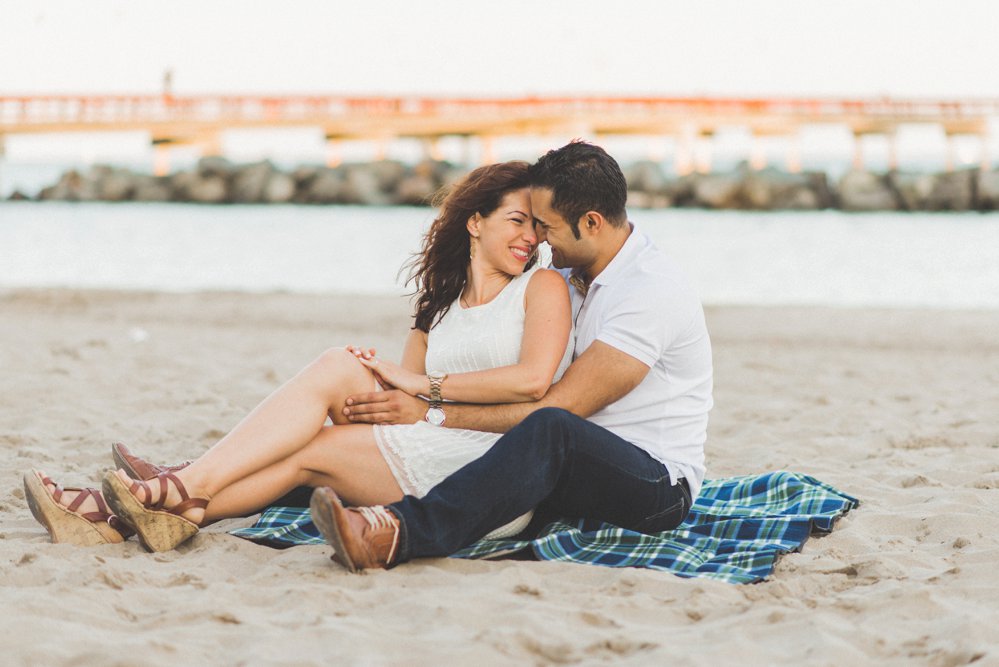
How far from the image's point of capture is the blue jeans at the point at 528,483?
273 centimetres

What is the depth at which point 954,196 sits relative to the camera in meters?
32.1

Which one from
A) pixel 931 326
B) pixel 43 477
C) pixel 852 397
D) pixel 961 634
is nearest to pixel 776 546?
pixel 961 634

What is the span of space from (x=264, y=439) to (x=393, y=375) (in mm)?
430

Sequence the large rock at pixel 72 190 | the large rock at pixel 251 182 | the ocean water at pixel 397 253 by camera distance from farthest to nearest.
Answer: the large rock at pixel 72 190 < the large rock at pixel 251 182 < the ocean water at pixel 397 253

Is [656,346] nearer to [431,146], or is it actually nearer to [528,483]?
[528,483]

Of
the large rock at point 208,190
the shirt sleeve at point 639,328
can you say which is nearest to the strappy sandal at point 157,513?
the shirt sleeve at point 639,328

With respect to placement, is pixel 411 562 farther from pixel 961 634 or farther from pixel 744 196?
pixel 744 196

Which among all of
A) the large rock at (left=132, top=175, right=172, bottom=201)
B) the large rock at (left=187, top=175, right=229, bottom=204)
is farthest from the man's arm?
the large rock at (left=132, top=175, right=172, bottom=201)

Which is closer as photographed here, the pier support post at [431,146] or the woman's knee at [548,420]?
the woman's knee at [548,420]

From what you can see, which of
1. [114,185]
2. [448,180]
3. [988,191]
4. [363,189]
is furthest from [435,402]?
[114,185]

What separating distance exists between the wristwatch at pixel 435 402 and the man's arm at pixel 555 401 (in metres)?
0.02

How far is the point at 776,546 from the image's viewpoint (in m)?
3.02

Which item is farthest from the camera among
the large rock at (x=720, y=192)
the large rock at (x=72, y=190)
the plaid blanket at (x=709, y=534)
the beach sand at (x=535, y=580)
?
the large rock at (x=72, y=190)

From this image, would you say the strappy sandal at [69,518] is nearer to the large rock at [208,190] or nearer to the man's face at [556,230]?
the man's face at [556,230]
